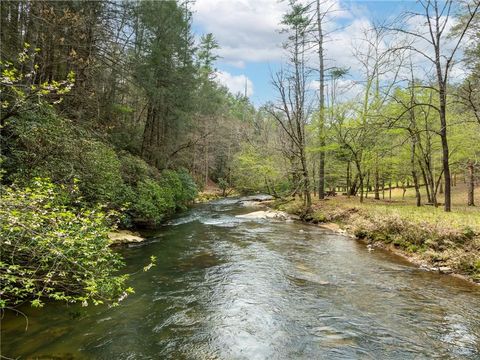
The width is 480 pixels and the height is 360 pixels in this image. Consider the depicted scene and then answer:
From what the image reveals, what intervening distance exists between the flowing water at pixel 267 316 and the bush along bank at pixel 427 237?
27.7 inches

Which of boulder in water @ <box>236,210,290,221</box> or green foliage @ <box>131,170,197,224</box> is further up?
green foliage @ <box>131,170,197,224</box>

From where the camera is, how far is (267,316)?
571cm

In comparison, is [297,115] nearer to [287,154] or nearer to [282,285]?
[287,154]

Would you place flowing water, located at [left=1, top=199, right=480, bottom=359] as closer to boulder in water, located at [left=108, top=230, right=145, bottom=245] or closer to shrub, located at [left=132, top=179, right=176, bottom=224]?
boulder in water, located at [left=108, top=230, right=145, bottom=245]

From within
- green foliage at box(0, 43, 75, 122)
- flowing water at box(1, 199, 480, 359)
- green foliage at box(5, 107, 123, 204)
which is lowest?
flowing water at box(1, 199, 480, 359)

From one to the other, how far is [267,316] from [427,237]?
677 cm

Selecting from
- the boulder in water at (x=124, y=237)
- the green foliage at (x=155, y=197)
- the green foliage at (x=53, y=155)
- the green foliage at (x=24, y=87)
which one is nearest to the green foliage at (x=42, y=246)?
the green foliage at (x=24, y=87)

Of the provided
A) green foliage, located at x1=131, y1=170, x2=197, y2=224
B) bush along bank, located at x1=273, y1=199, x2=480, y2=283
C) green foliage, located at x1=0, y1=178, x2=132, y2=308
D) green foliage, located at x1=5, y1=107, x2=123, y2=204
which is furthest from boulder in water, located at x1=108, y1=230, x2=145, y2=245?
bush along bank, located at x1=273, y1=199, x2=480, y2=283

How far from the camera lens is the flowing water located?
4.57m

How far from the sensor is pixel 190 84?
21.6 m

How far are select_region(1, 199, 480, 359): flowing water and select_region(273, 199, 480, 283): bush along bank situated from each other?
27.7 inches

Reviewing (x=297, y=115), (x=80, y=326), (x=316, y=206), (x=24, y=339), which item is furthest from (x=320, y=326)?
(x=297, y=115)

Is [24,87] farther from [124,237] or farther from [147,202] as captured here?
[147,202]

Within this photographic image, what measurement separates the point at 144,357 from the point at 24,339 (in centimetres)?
187
